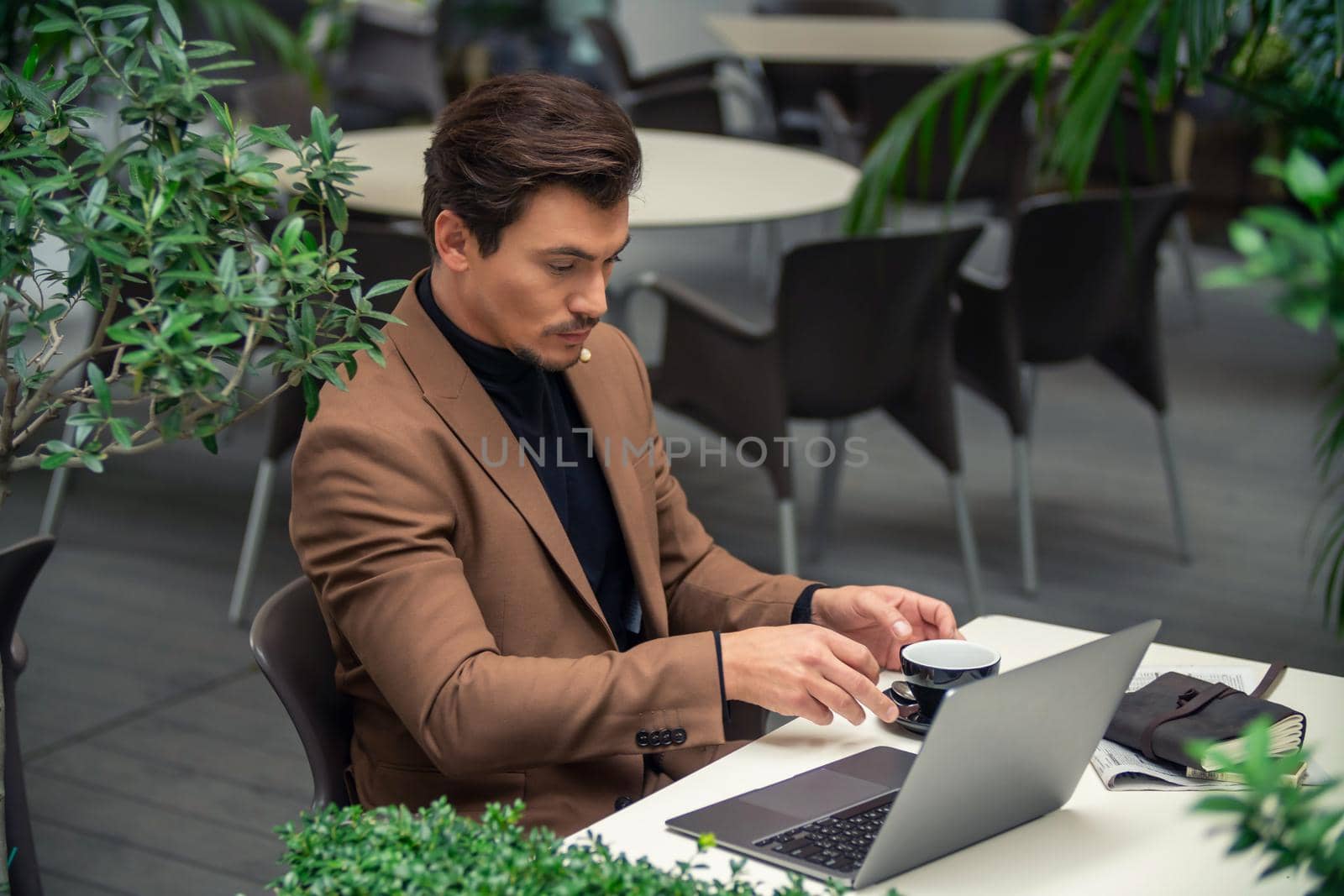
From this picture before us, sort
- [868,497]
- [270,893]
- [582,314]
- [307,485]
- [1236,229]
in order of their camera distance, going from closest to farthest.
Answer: [1236,229]
[307,485]
[582,314]
[270,893]
[868,497]

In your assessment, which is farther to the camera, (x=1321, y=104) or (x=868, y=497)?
(x=868, y=497)

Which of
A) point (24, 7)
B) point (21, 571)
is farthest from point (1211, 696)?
point (24, 7)

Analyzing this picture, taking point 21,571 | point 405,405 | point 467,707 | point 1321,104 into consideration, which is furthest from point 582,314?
point 1321,104

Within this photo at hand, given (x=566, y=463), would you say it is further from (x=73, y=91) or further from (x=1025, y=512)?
(x=1025, y=512)

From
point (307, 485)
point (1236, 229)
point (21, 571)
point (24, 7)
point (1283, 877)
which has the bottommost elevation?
point (1283, 877)

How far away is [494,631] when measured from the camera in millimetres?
1605

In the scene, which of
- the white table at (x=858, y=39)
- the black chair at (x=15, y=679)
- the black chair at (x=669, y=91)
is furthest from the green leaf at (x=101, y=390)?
the white table at (x=858, y=39)

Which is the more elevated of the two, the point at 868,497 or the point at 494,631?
the point at 494,631

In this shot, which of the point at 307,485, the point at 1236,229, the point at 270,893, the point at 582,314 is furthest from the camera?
the point at 270,893

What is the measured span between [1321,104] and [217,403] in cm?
199

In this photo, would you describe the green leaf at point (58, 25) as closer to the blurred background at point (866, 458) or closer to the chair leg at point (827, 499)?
the blurred background at point (866, 458)

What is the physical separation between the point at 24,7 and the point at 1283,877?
2.87 meters

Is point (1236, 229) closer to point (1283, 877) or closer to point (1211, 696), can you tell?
point (1283, 877)

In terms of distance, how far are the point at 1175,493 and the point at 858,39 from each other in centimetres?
326
